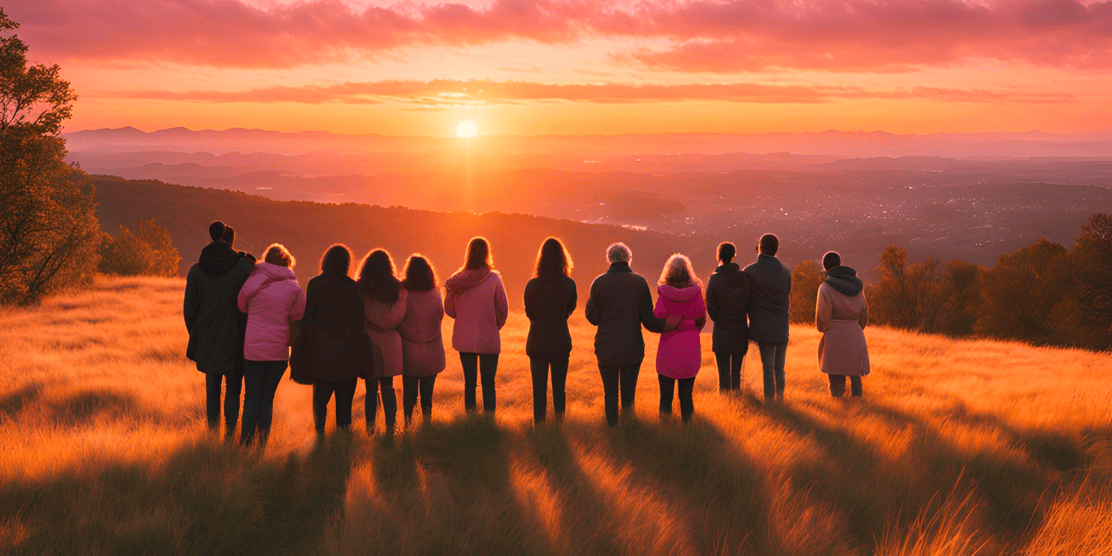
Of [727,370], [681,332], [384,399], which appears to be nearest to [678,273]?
[681,332]

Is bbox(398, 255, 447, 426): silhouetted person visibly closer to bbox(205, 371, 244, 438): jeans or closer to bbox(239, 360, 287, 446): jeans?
bbox(239, 360, 287, 446): jeans

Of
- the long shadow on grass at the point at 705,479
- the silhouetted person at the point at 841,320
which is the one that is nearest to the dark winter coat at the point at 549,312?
the long shadow on grass at the point at 705,479

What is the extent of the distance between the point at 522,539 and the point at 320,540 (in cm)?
140

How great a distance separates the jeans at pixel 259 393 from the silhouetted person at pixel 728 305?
5397 mm

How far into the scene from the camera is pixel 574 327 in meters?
25.8

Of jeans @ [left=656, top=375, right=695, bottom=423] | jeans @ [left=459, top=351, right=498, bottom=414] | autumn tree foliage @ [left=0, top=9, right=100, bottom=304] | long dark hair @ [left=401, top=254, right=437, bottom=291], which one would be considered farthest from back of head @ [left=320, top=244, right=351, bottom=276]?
autumn tree foliage @ [left=0, top=9, right=100, bottom=304]

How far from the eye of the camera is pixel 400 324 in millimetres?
7500

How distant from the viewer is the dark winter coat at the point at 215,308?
22.8 feet

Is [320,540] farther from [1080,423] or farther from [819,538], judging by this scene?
[1080,423]

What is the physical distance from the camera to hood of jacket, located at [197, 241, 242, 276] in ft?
22.7

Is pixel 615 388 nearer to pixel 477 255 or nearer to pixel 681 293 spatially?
pixel 681 293

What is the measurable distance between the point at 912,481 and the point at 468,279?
4929 millimetres

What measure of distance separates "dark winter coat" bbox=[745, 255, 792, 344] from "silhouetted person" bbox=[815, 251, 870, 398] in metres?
0.54

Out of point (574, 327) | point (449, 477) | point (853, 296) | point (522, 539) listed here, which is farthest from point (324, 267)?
point (574, 327)
